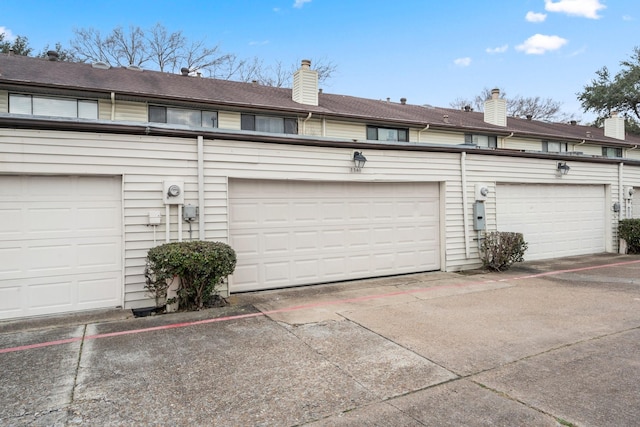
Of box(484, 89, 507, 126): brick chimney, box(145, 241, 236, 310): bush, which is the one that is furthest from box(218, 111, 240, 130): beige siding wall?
box(484, 89, 507, 126): brick chimney

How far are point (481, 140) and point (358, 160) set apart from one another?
1152 centimetres

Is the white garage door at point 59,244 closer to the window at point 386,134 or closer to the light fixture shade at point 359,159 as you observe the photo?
the light fixture shade at point 359,159

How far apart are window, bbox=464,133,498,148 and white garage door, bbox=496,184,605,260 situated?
614 cm

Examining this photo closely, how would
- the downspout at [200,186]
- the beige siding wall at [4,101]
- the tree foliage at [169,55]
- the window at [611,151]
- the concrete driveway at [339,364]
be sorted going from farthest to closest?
the tree foliage at [169,55] < the window at [611,151] < the beige siding wall at [4,101] < the downspout at [200,186] < the concrete driveway at [339,364]

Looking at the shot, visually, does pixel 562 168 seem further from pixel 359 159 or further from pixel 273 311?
pixel 273 311

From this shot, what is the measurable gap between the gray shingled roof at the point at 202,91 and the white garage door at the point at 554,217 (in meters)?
5.84

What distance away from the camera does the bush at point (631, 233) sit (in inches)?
422

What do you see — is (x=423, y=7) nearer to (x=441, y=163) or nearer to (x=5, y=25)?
(x=441, y=163)

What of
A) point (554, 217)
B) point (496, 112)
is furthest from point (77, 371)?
point (496, 112)

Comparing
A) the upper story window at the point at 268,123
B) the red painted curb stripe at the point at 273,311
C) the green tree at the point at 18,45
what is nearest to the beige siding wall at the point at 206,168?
the red painted curb stripe at the point at 273,311

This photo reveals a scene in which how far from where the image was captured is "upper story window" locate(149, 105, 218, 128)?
1176 centimetres

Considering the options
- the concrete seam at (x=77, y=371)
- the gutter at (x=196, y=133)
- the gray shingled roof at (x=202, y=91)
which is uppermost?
the gray shingled roof at (x=202, y=91)

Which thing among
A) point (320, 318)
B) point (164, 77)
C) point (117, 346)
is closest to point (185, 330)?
point (117, 346)

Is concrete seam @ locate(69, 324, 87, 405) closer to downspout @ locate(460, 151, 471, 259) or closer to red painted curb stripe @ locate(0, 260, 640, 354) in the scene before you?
red painted curb stripe @ locate(0, 260, 640, 354)
